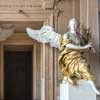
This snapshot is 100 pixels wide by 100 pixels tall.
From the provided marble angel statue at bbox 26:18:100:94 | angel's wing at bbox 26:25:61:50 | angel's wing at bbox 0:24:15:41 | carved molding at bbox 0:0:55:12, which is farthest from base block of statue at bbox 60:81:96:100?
angel's wing at bbox 0:24:15:41

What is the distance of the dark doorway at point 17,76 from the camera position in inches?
568

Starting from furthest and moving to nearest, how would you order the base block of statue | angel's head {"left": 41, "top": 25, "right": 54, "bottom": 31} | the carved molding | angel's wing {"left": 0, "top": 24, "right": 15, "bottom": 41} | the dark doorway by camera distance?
1. the dark doorway
2. angel's wing {"left": 0, "top": 24, "right": 15, "bottom": 41}
3. the carved molding
4. angel's head {"left": 41, "top": 25, "right": 54, "bottom": 31}
5. the base block of statue

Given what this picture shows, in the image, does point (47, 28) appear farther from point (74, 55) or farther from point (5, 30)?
point (74, 55)

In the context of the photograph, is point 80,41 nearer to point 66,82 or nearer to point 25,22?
point 66,82

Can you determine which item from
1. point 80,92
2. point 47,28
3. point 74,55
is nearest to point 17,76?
point 47,28

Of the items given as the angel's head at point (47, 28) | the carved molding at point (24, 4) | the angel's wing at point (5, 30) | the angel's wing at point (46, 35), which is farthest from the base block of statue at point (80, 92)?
the angel's wing at point (5, 30)

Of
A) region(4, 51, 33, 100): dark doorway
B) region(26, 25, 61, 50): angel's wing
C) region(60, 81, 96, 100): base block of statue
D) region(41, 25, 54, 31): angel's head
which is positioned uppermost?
region(41, 25, 54, 31): angel's head

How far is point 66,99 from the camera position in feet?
27.5

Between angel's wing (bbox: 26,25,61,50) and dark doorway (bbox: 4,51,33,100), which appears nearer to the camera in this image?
angel's wing (bbox: 26,25,61,50)

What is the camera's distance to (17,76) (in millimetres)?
14492

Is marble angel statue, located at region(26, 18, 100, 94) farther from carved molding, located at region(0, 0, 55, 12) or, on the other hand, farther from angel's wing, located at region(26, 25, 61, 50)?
carved molding, located at region(0, 0, 55, 12)

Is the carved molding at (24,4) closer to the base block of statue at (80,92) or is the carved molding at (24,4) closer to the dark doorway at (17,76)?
the base block of statue at (80,92)

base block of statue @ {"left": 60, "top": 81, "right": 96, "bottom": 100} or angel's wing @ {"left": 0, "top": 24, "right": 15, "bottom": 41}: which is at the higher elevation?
angel's wing @ {"left": 0, "top": 24, "right": 15, "bottom": 41}

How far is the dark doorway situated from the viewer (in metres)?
14.4
